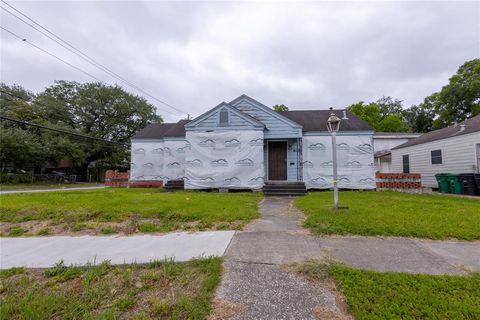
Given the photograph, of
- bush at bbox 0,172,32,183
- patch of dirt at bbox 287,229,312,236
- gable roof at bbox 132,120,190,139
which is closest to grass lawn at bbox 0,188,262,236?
patch of dirt at bbox 287,229,312,236

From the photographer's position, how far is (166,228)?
16.3 ft

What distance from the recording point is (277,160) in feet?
41.0

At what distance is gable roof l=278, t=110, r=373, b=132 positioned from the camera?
40.7ft

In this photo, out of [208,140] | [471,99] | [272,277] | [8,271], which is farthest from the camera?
[471,99]

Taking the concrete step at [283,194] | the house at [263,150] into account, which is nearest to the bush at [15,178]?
A: the house at [263,150]

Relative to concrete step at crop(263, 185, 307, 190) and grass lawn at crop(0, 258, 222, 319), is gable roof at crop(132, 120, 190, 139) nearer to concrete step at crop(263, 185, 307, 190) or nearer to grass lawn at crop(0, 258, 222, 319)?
concrete step at crop(263, 185, 307, 190)

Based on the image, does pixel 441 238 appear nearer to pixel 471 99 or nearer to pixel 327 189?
pixel 327 189

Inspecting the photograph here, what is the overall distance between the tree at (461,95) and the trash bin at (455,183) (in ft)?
55.3

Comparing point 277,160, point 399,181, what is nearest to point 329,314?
point 277,160

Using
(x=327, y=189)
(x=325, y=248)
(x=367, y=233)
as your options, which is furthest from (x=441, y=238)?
(x=327, y=189)

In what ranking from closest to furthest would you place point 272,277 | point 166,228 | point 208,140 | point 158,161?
point 272,277
point 166,228
point 208,140
point 158,161

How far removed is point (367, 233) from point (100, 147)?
31.6 meters

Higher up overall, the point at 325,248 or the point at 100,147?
the point at 100,147

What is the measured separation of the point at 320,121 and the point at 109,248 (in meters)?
12.6
